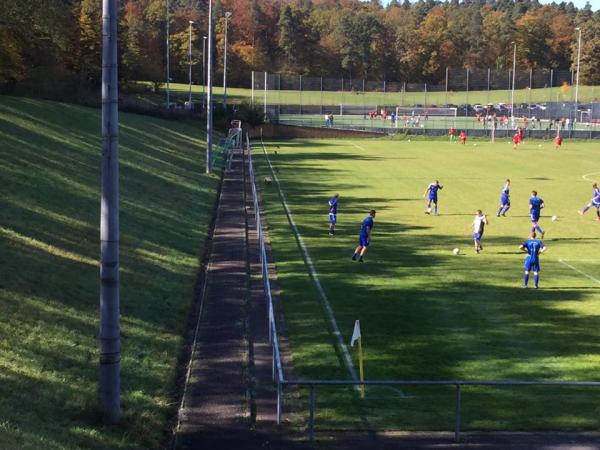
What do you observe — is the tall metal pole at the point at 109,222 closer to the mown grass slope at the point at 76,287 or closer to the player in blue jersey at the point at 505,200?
the mown grass slope at the point at 76,287

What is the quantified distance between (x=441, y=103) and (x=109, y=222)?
4330 inches

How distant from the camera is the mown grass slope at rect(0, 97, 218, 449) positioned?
11883 millimetres

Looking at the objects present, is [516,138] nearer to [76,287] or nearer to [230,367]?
[76,287]

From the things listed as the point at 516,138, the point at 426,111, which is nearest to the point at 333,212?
the point at 516,138

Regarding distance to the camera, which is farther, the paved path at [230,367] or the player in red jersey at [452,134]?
the player in red jersey at [452,134]

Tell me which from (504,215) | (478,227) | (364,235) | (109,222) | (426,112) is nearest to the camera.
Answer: (109,222)

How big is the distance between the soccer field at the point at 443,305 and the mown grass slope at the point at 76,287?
256cm

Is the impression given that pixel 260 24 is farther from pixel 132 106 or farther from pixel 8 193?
pixel 8 193

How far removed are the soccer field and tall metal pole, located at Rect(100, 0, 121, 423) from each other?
9.99ft

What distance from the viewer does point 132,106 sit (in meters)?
76.1

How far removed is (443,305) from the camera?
67.9ft

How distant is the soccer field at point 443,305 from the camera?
13.7 meters

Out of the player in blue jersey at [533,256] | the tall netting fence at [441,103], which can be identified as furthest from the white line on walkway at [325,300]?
the tall netting fence at [441,103]

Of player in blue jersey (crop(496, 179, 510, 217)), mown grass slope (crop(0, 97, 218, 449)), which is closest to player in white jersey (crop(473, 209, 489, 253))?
player in blue jersey (crop(496, 179, 510, 217))
